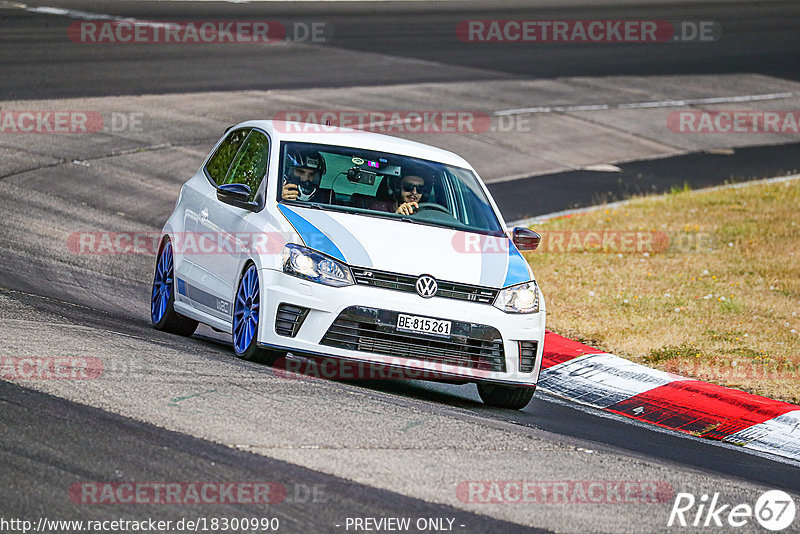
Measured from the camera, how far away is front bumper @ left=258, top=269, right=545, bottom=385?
8133 mm

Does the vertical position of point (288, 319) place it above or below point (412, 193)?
below

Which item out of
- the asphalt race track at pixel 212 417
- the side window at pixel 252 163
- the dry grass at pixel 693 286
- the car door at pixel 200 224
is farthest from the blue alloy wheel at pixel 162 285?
the dry grass at pixel 693 286

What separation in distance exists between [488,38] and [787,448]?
84.8 ft

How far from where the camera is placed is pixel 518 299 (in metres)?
8.59

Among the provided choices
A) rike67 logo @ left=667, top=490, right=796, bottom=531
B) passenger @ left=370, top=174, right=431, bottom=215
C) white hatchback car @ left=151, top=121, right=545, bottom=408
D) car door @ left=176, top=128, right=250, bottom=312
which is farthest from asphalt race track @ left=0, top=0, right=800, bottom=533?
passenger @ left=370, top=174, right=431, bottom=215

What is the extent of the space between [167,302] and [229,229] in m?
1.31

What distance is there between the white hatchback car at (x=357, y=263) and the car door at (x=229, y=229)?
1cm

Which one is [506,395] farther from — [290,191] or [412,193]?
[290,191]

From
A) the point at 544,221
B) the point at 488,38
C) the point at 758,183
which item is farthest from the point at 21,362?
the point at 488,38

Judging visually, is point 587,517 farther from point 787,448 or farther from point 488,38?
point 488,38

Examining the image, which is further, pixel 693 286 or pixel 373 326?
pixel 693 286

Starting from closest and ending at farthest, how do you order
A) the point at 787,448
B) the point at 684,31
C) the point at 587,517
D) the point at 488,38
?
the point at 587,517 < the point at 787,448 < the point at 488,38 < the point at 684,31

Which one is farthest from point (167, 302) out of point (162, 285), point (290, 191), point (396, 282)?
point (396, 282)

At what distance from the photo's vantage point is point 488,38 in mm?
33469
